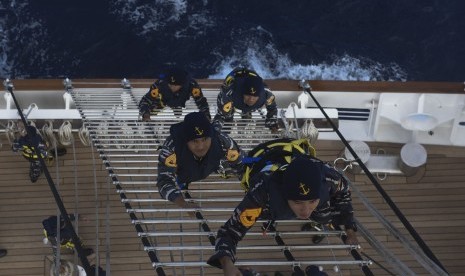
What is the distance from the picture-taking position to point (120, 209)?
6500 mm

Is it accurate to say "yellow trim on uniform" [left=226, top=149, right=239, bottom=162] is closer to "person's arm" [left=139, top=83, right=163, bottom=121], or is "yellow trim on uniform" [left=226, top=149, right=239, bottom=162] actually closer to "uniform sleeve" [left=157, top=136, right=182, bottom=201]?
"uniform sleeve" [left=157, top=136, right=182, bottom=201]

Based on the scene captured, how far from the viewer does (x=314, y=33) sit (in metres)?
11.4

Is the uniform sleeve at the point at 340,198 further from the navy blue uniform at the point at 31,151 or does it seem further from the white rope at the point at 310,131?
the navy blue uniform at the point at 31,151

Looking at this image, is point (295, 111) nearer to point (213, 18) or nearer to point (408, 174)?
point (408, 174)

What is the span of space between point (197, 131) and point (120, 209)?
3288mm

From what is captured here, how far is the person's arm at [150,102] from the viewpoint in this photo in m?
5.80

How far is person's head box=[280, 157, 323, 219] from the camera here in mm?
2822

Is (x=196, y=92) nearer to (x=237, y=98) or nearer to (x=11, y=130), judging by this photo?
(x=237, y=98)

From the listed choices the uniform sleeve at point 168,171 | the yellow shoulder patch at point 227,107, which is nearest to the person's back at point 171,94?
the yellow shoulder patch at point 227,107

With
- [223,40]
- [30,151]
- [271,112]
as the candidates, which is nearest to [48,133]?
[30,151]

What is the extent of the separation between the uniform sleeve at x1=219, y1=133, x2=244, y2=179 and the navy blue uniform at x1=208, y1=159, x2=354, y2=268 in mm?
795

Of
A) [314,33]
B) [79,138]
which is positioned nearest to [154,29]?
[314,33]

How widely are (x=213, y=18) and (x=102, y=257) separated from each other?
22.2 feet

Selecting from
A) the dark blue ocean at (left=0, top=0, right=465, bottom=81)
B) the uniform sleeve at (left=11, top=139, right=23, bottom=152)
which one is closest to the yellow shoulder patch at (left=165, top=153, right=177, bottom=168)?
the uniform sleeve at (left=11, top=139, right=23, bottom=152)
